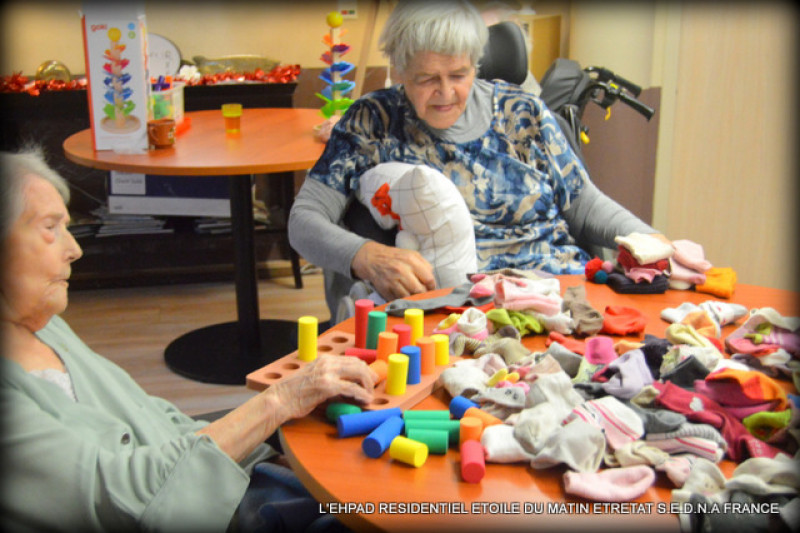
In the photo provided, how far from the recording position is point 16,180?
1094 mm

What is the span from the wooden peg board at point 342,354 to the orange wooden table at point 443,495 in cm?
9

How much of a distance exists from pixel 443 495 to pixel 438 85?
4.10ft

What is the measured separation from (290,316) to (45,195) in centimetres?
248

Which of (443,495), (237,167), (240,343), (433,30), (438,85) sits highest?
(433,30)

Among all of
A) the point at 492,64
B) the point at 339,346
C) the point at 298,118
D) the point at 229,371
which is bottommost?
the point at 229,371

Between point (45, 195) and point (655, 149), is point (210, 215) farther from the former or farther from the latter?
point (45, 195)

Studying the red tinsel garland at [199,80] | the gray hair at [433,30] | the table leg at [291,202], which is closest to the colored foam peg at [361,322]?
the gray hair at [433,30]

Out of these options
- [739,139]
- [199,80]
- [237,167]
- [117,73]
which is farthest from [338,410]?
[199,80]

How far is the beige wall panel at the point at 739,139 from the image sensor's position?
2.72m

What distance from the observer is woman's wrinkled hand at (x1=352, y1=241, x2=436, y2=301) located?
1746 mm

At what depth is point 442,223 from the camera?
182 cm

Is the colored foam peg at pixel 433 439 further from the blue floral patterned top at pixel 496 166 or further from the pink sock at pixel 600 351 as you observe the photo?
the blue floral patterned top at pixel 496 166

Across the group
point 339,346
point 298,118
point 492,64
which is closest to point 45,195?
point 339,346

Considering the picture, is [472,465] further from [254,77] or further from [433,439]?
[254,77]
